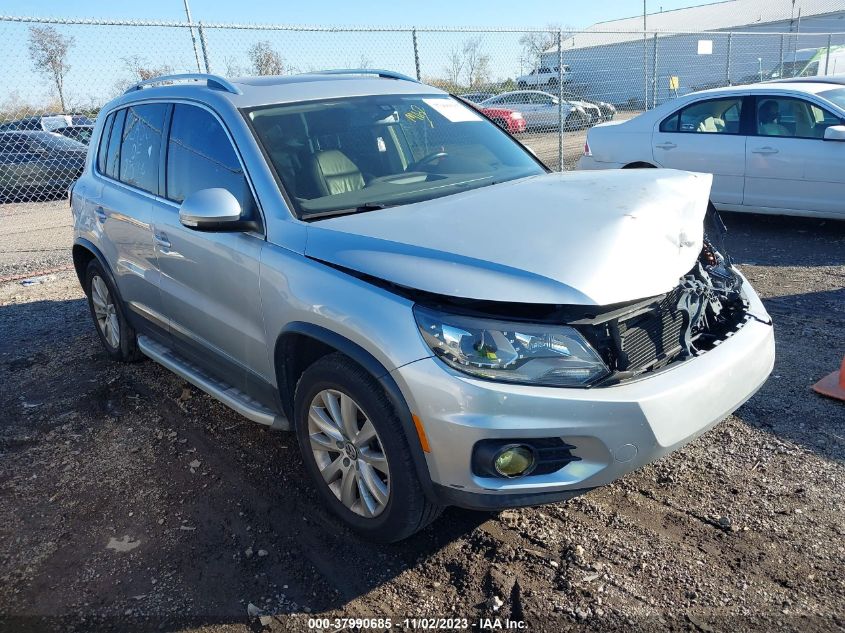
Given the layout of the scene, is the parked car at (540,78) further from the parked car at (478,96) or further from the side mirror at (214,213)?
the side mirror at (214,213)

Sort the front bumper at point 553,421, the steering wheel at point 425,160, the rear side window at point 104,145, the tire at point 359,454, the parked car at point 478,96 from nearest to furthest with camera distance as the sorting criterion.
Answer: the front bumper at point 553,421 → the tire at point 359,454 → the steering wheel at point 425,160 → the rear side window at point 104,145 → the parked car at point 478,96

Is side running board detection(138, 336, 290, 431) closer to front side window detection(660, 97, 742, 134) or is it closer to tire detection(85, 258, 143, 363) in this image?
tire detection(85, 258, 143, 363)

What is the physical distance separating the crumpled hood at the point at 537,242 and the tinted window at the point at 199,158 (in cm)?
66

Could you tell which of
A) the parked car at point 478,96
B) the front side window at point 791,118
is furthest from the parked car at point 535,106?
the front side window at point 791,118

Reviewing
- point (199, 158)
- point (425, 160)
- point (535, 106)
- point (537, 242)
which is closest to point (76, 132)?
point (535, 106)

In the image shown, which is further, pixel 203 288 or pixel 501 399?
pixel 203 288

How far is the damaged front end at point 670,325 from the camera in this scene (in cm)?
245

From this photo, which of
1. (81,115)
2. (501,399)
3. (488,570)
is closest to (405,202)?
(501,399)

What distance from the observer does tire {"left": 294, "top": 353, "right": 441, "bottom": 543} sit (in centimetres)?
257

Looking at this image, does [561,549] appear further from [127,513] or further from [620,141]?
[620,141]

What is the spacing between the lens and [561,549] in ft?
9.23

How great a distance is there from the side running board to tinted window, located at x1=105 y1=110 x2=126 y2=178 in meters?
1.16

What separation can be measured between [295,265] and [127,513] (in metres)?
1.50

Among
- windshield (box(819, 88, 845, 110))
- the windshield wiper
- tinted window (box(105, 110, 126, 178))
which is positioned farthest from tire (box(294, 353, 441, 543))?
windshield (box(819, 88, 845, 110))
